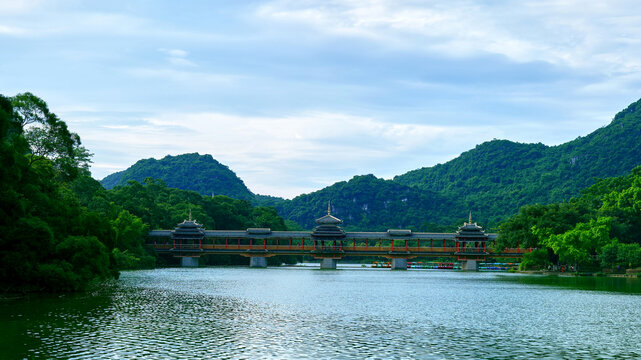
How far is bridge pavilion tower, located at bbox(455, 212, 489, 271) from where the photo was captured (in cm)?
10144

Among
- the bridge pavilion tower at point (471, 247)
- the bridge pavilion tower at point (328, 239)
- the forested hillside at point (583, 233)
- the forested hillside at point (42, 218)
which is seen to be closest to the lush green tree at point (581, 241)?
the forested hillside at point (583, 233)

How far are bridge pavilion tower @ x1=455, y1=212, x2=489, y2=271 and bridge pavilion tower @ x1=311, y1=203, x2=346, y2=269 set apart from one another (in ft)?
59.2

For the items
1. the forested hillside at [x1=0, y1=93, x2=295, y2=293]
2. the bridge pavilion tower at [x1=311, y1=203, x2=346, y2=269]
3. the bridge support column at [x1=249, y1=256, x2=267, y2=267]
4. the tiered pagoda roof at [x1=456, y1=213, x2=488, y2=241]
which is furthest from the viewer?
the bridge support column at [x1=249, y1=256, x2=267, y2=267]

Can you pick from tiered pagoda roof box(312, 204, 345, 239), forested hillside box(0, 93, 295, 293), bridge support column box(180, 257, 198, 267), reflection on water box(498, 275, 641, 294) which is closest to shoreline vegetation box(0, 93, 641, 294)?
forested hillside box(0, 93, 295, 293)

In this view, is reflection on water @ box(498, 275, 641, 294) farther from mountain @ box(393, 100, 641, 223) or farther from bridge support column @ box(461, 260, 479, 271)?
mountain @ box(393, 100, 641, 223)

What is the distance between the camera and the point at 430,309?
34438 mm

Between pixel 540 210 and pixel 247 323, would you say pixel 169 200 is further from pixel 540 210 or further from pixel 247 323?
pixel 247 323

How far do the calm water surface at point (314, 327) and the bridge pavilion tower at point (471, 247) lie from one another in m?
59.5

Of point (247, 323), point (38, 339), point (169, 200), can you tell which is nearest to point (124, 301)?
point (247, 323)

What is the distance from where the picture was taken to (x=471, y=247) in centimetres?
10344

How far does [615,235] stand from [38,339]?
82050mm

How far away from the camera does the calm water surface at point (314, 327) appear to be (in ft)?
67.7

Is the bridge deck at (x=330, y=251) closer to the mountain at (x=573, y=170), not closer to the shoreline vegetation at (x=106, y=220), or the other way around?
the shoreline vegetation at (x=106, y=220)

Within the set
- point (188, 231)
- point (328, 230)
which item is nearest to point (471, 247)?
point (328, 230)
